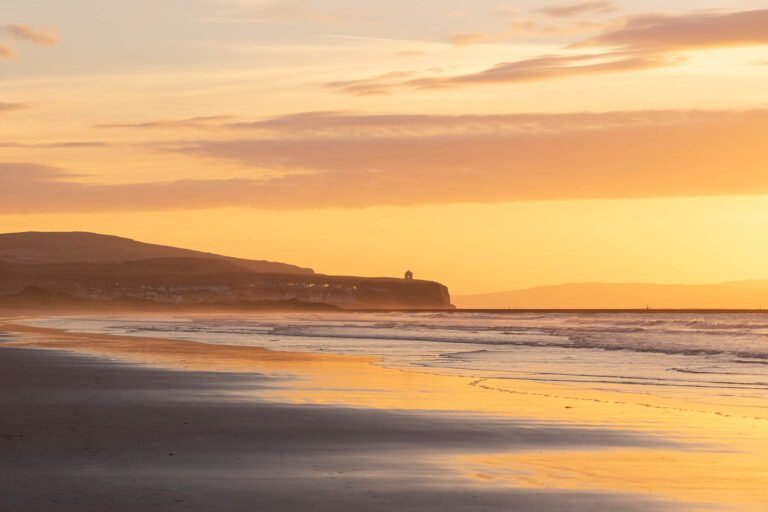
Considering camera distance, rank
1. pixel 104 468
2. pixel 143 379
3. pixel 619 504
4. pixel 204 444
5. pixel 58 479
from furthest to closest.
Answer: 1. pixel 143 379
2. pixel 204 444
3. pixel 104 468
4. pixel 58 479
5. pixel 619 504

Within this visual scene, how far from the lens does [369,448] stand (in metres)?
16.1

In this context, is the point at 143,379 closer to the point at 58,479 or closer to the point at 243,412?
the point at 243,412

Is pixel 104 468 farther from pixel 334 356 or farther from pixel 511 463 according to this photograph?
pixel 334 356

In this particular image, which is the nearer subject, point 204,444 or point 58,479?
point 58,479

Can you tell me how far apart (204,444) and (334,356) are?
A: 2759 centimetres

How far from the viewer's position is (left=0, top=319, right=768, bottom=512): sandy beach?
1207cm

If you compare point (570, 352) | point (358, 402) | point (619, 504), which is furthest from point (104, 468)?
point (570, 352)

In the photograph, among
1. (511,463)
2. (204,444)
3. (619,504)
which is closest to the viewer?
(619,504)

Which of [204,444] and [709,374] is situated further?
[709,374]

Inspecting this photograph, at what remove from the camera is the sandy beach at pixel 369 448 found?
39.6ft

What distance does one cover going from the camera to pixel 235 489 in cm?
1246

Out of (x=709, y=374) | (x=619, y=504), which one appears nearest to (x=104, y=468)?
(x=619, y=504)

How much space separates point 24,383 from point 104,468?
14.8m

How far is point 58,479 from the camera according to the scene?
503 inches
